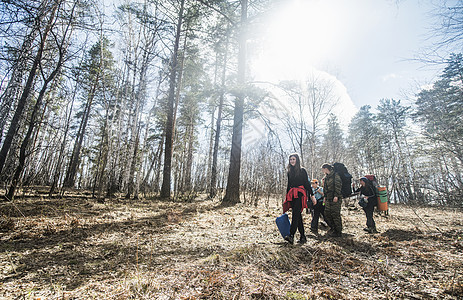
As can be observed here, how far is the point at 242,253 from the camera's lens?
306cm

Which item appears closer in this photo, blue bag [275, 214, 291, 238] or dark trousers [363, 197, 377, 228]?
blue bag [275, 214, 291, 238]

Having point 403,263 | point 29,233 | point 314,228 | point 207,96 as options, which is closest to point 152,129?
point 207,96

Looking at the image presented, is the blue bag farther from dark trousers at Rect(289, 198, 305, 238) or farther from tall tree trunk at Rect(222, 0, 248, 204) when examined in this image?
tall tree trunk at Rect(222, 0, 248, 204)

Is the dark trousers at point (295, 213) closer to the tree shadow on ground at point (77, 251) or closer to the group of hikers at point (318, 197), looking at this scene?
the group of hikers at point (318, 197)

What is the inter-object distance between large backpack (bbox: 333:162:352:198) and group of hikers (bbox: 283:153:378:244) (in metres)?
0.14

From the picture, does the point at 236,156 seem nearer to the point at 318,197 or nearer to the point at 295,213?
the point at 318,197

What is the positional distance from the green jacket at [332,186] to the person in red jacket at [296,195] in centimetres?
114

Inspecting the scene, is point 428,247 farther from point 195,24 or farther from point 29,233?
point 195,24

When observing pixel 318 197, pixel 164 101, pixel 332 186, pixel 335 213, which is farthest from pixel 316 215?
pixel 164 101

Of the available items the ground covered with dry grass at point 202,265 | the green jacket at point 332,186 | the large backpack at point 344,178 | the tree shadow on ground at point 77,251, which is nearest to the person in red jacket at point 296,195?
the ground covered with dry grass at point 202,265

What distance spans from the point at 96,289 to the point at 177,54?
11951mm

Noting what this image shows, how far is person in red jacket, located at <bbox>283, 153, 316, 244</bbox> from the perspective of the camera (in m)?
3.89

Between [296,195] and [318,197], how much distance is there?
2.36 meters

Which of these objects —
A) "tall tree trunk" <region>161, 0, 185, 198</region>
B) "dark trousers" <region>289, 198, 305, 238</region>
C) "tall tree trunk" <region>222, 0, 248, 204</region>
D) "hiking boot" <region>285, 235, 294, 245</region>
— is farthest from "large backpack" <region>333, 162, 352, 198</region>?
"tall tree trunk" <region>161, 0, 185, 198</region>
